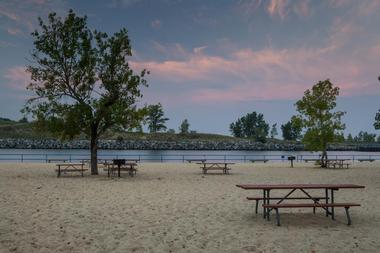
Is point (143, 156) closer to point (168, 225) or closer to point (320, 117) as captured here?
point (320, 117)

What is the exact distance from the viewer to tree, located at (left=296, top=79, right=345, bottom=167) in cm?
3800

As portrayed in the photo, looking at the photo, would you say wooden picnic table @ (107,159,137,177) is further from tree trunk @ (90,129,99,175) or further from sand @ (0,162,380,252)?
sand @ (0,162,380,252)

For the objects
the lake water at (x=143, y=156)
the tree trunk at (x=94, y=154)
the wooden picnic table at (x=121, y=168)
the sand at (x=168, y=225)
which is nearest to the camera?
the sand at (x=168, y=225)

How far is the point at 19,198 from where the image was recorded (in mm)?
15352

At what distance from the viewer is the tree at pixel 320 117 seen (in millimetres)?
38000

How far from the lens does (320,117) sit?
3834 centimetres

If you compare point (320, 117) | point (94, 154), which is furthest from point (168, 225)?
point (320, 117)

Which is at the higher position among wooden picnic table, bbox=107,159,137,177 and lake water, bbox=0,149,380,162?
wooden picnic table, bbox=107,159,137,177

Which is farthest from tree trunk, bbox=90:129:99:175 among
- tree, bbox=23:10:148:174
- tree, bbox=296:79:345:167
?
tree, bbox=296:79:345:167

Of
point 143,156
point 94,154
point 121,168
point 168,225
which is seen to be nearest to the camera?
point 168,225

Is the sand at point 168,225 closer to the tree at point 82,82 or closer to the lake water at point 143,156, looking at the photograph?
the tree at point 82,82

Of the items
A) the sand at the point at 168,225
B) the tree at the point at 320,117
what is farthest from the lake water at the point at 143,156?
the sand at the point at 168,225

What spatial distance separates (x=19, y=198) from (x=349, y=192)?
1294 centimetres

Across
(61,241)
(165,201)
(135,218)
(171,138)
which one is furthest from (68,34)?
(171,138)
